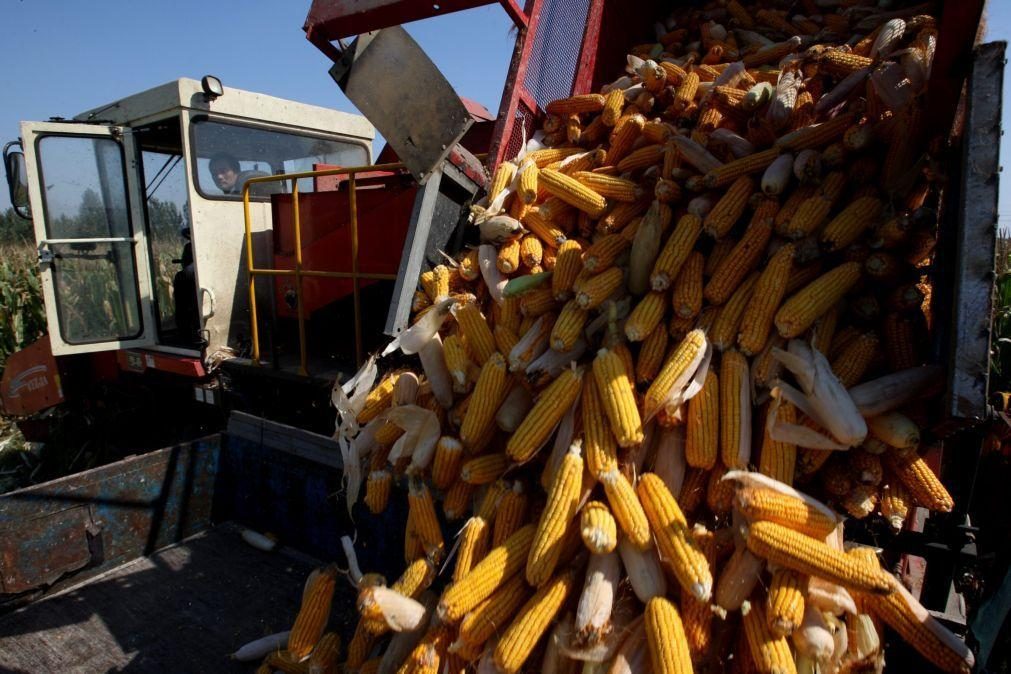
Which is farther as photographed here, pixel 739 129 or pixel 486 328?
pixel 739 129

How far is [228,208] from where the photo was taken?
5.16m

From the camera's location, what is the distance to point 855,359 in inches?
84.0

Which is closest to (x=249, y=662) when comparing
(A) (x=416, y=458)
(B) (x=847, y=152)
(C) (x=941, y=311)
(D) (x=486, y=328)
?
(A) (x=416, y=458)

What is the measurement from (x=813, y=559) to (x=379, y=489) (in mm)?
1790

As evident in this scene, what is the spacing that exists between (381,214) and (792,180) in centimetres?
269

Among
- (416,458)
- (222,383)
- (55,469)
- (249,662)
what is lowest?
(55,469)

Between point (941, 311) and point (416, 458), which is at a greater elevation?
point (941, 311)

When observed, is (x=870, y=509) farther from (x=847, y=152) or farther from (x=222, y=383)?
Result: (x=222, y=383)

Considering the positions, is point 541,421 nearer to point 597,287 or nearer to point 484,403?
point 484,403

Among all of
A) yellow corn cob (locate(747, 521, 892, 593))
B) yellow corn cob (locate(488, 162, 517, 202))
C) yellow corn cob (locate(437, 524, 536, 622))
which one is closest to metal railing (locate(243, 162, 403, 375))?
yellow corn cob (locate(488, 162, 517, 202))

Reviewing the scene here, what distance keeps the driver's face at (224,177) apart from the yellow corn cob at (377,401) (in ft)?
10.4

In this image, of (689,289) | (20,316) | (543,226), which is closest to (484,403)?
(689,289)

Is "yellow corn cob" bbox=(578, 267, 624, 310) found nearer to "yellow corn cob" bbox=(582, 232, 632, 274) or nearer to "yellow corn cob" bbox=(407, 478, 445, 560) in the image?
"yellow corn cob" bbox=(582, 232, 632, 274)

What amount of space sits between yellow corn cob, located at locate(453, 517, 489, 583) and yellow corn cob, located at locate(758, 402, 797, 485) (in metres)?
1.02
